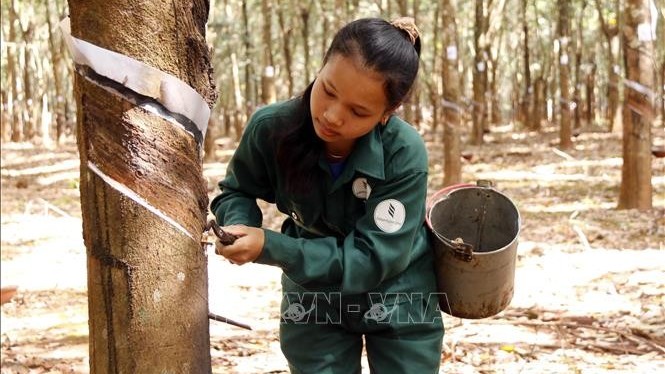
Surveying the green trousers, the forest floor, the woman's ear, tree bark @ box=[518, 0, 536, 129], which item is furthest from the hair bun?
tree bark @ box=[518, 0, 536, 129]

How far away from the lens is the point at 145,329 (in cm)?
169

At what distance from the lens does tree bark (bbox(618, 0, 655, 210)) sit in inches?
281

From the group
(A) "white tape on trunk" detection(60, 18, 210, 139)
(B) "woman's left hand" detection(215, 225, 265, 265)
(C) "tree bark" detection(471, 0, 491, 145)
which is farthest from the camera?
(C) "tree bark" detection(471, 0, 491, 145)

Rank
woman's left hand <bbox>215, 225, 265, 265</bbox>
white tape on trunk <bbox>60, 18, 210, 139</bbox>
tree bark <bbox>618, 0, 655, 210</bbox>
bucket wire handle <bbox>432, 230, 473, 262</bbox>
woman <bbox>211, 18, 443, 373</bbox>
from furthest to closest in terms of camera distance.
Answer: tree bark <bbox>618, 0, 655, 210</bbox> → bucket wire handle <bbox>432, 230, 473, 262</bbox> → woman <bbox>211, 18, 443, 373</bbox> → woman's left hand <bbox>215, 225, 265, 265</bbox> → white tape on trunk <bbox>60, 18, 210, 139</bbox>

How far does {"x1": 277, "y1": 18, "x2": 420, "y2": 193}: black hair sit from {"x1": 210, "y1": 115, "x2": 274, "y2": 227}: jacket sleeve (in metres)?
0.12

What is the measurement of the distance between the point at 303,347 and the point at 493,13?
1967 cm

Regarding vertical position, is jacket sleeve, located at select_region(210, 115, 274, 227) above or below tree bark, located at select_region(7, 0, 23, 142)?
above

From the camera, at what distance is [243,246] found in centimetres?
180

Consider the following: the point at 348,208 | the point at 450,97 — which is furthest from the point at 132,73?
the point at 450,97

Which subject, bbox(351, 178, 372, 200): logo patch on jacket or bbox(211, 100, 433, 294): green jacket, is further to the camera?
bbox(351, 178, 372, 200): logo patch on jacket

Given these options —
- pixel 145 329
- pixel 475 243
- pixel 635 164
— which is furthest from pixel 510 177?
pixel 145 329

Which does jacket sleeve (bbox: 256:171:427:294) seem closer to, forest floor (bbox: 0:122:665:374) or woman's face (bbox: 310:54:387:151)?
woman's face (bbox: 310:54:387:151)

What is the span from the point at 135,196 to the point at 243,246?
0.27 metres

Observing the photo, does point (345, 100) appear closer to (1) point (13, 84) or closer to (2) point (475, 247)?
(2) point (475, 247)
